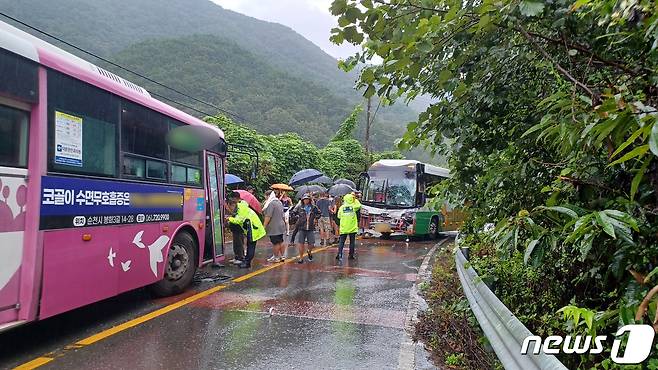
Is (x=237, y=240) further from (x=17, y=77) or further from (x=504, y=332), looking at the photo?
(x=504, y=332)

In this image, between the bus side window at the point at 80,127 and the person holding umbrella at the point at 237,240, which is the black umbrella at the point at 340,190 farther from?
the bus side window at the point at 80,127

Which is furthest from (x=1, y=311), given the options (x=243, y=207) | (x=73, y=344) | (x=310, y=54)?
(x=310, y=54)

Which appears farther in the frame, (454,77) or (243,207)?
(243,207)

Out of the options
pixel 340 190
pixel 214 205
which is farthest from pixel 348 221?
pixel 340 190

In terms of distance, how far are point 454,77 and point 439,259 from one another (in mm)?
8158

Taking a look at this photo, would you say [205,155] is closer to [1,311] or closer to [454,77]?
[1,311]

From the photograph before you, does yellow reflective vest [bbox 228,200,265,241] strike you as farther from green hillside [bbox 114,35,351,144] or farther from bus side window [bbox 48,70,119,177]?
green hillside [bbox 114,35,351,144]

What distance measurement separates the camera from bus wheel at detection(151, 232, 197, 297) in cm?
681

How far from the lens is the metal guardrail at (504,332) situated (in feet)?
7.38

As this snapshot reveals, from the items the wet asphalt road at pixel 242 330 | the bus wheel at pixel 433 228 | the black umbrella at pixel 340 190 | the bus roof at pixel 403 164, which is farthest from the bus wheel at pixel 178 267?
the bus wheel at pixel 433 228

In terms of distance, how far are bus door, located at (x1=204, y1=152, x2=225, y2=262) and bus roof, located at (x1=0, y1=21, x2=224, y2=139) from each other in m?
1.86

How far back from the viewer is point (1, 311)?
160 inches

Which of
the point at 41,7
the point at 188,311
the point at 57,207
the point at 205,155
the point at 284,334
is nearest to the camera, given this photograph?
the point at 57,207

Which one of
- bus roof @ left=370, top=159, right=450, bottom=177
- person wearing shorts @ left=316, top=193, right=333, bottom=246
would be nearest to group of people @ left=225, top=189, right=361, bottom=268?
person wearing shorts @ left=316, top=193, right=333, bottom=246
